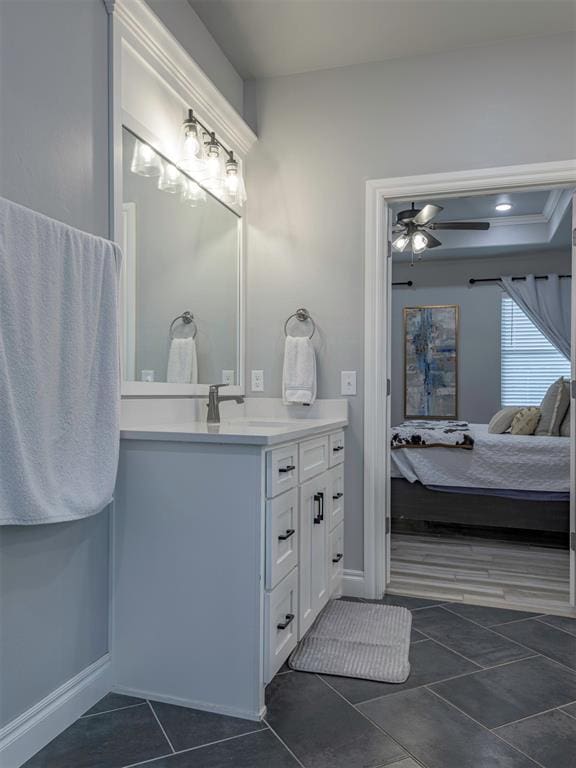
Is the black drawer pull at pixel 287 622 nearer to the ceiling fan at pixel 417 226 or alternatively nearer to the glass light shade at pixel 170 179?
the glass light shade at pixel 170 179

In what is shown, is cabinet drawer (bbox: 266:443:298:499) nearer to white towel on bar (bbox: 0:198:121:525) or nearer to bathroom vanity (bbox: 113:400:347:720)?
bathroom vanity (bbox: 113:400:347:720)

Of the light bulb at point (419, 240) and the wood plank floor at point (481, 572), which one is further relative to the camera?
the light bulb at point (419, 240)

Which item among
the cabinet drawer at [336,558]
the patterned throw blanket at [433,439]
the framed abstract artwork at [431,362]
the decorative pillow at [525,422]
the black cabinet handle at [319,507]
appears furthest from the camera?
Result: the framed abstract artwork at [431,362]

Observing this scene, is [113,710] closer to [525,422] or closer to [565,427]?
[525,422]

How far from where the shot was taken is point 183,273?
245 centimetres

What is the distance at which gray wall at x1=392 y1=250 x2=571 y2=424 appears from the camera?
246 inches

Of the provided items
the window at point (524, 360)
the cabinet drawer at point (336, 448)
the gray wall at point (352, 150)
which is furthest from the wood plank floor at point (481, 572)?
the window at point (524, 360)

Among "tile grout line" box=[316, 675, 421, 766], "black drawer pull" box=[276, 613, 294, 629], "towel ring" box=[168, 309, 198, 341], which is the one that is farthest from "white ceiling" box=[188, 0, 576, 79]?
"tile grout line" box=[316, 675, 421, 766]

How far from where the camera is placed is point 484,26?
101 inches

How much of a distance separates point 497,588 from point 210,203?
2.42 m

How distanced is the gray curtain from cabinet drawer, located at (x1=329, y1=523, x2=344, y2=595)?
4.32m

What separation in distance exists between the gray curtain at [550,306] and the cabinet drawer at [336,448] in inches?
166

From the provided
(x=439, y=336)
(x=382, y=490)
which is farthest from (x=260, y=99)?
(x=439, y=336)

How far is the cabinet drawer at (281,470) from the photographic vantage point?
69.1 inches
